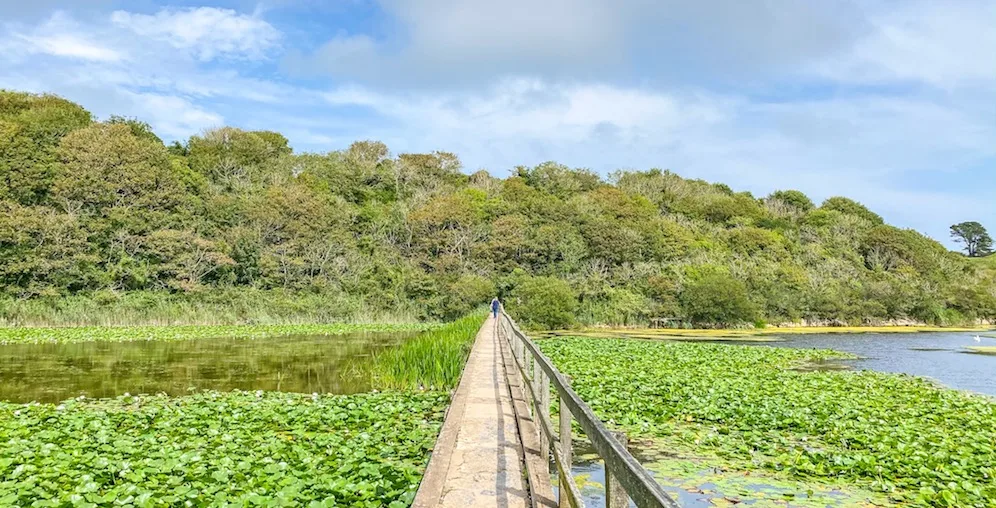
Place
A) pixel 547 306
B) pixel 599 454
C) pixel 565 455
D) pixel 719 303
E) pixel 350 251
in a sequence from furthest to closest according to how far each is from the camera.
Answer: pixel 350 251 → pixel 719 303 → pixel 547 306 → pixel 565 455 → pixel 599 454

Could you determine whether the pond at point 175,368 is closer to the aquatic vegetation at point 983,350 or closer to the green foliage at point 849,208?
the aquatic vegetation at point 983,350

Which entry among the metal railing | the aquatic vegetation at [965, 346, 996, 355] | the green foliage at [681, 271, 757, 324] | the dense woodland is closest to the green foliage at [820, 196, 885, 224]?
the dense woodland

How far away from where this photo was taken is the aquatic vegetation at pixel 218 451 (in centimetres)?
559

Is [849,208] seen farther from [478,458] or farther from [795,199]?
[478,458]

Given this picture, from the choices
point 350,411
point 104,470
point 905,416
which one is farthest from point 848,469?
point 104,470

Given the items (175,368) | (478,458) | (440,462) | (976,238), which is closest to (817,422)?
(478,458)

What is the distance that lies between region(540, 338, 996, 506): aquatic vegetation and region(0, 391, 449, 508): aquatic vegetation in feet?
11.0

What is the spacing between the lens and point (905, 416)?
10156 millimetres

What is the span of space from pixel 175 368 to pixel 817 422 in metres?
14.3

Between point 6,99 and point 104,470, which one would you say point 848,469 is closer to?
point 104,470

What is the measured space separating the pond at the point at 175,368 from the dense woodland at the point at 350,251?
1546 cm

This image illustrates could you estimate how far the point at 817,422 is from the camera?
31.1 feet

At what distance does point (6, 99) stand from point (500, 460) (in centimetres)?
5780

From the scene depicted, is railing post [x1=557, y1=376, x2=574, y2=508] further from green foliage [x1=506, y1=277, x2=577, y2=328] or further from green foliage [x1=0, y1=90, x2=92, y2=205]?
green foliage [x1=0, y1=90, x2=92, y2=205]
